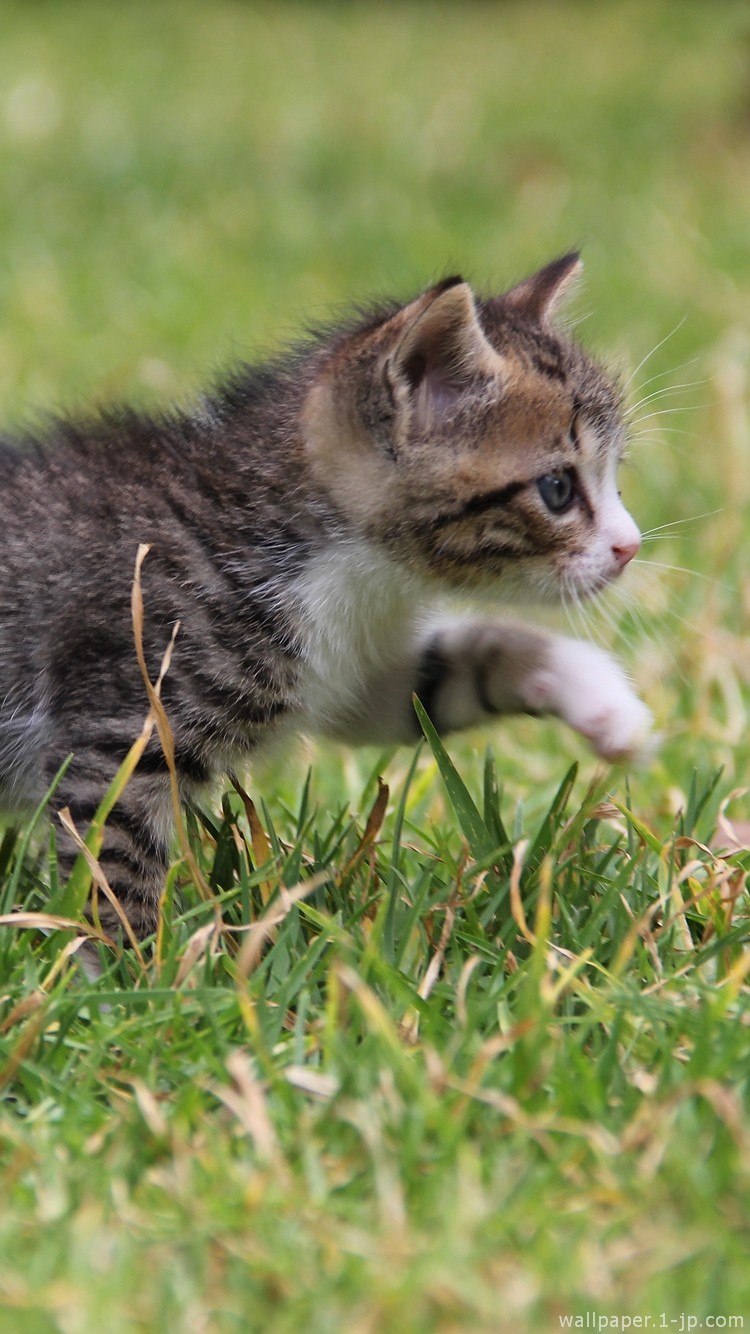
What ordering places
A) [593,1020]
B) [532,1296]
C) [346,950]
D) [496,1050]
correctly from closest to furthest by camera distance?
[532,1296], [496,1050], [593,1020], [346,950]

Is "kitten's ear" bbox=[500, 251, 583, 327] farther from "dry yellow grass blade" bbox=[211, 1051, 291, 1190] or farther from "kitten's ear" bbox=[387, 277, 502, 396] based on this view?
"dry yellow grass blade" bbox=[211, 1051, 291, 1190]

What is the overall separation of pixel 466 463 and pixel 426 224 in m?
5.63

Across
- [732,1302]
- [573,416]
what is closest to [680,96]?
[573,416]

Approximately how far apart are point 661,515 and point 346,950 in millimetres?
2900

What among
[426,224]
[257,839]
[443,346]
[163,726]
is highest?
[426,224]

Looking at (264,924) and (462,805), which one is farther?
(462,805)

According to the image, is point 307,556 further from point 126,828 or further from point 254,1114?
point 254,1114

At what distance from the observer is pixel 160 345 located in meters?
6.18

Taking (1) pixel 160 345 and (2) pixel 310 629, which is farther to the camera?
(1) pixel 160 345

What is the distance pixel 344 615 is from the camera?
8.93 ft

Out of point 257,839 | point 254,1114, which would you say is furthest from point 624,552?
point 254,1114

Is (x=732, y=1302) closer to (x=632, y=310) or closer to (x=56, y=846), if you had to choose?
(x=56, y=846)

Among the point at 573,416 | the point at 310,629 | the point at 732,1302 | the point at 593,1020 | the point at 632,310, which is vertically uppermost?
the point at 632,310

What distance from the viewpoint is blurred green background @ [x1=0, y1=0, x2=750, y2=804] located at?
4.28m
